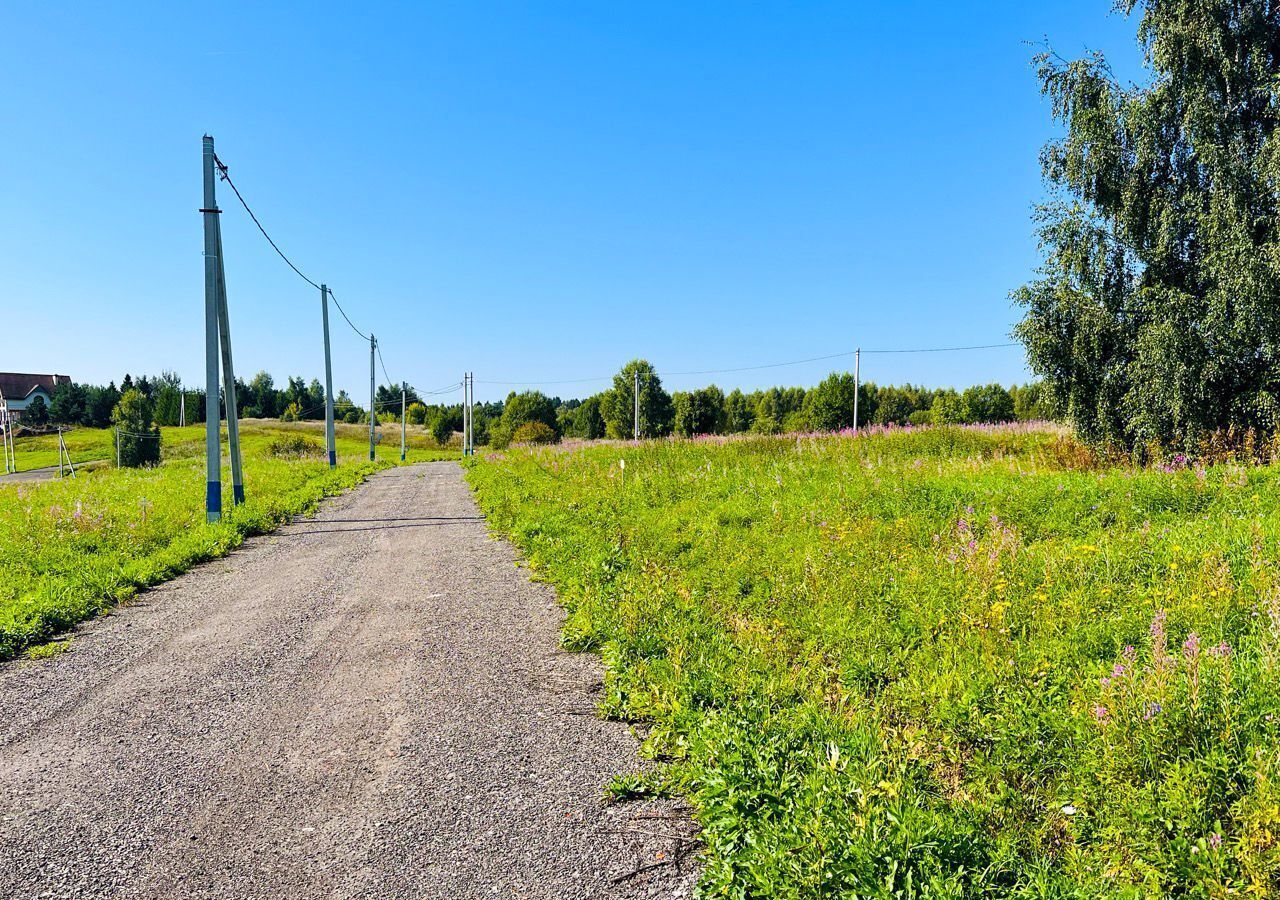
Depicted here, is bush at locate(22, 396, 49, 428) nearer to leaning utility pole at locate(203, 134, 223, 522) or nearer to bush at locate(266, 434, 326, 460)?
bush at locate(266, 434, 326, 460)

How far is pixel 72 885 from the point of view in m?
2.83

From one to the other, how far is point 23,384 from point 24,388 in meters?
1.15

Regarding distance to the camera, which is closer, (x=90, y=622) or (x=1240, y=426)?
(x=90, y=622)

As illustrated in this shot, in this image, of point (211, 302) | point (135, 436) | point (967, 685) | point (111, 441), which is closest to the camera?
point (967, 685)

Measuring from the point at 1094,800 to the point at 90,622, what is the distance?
8.25m

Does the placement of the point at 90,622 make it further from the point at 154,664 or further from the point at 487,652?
the point at 487,652

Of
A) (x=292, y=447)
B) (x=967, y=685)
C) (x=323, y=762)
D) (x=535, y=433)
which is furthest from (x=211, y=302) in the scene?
(x=535, y=433)

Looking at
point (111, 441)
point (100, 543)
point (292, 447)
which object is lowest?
point (100, 543)

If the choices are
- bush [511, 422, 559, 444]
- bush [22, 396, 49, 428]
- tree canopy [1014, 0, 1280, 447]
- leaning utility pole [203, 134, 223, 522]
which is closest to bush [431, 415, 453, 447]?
bush [511, 422, 559, 444]

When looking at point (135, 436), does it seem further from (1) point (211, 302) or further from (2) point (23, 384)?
(2) point (23, 384)

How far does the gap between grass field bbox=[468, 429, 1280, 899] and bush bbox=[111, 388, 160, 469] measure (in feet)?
196

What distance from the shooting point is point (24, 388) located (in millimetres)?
121312

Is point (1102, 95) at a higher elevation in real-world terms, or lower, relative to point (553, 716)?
higher

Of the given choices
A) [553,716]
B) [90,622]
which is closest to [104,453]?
[90,622]
